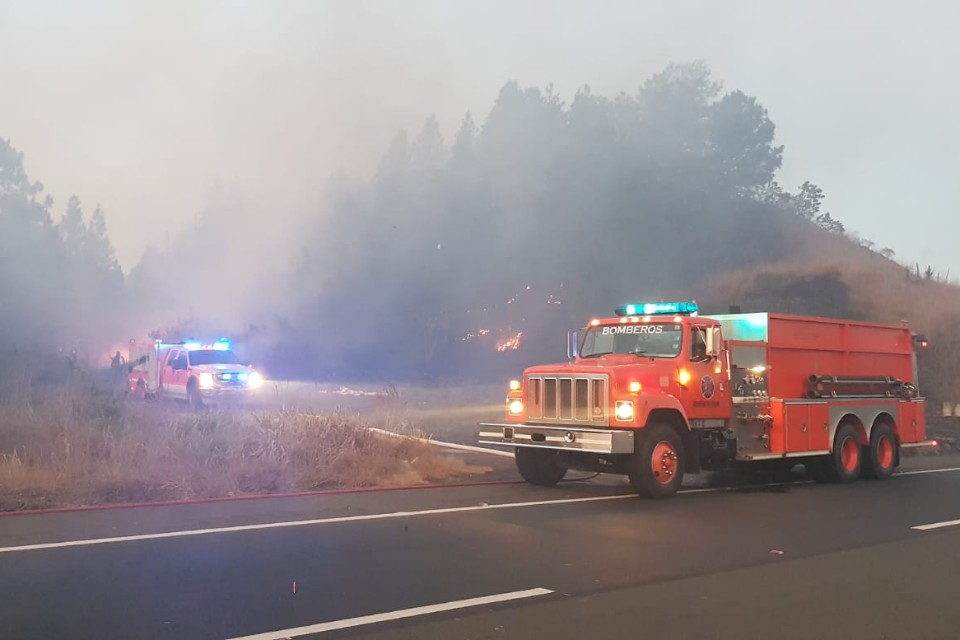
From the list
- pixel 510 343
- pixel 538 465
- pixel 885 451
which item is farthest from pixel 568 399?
pixel 510 343

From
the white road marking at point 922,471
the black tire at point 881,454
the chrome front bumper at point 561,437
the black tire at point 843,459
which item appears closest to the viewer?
the chrome front bumper at point 561,437

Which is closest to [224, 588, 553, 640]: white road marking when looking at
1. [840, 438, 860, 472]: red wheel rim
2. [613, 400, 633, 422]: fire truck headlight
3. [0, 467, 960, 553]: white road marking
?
[0, 467, 960, 553]: white road marking

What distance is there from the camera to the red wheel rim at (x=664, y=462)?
997 centimetres

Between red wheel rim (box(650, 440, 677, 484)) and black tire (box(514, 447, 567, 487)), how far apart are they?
59.6 inches

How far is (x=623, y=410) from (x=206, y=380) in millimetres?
13702

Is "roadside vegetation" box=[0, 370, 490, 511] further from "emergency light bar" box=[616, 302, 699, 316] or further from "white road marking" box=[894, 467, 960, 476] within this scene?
"white road marking" box=[894, 467, 960, 476]

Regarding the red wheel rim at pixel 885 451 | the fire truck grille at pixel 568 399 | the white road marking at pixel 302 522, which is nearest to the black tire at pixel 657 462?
the white road marking at pixel 302 522

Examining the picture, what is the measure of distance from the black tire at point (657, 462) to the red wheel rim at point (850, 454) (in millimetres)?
3557

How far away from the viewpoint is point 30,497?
8.77 metres

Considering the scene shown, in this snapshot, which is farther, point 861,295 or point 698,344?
point 861,295

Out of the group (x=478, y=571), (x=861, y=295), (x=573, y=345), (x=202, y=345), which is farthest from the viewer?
(x=861, y=295)

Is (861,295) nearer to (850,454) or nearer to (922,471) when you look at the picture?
(922,471)

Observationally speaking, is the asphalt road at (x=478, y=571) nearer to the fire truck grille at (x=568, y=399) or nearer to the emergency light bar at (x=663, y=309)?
the fire truck grille at (x=568, y=399)

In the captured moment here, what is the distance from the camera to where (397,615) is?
15.6 feet
